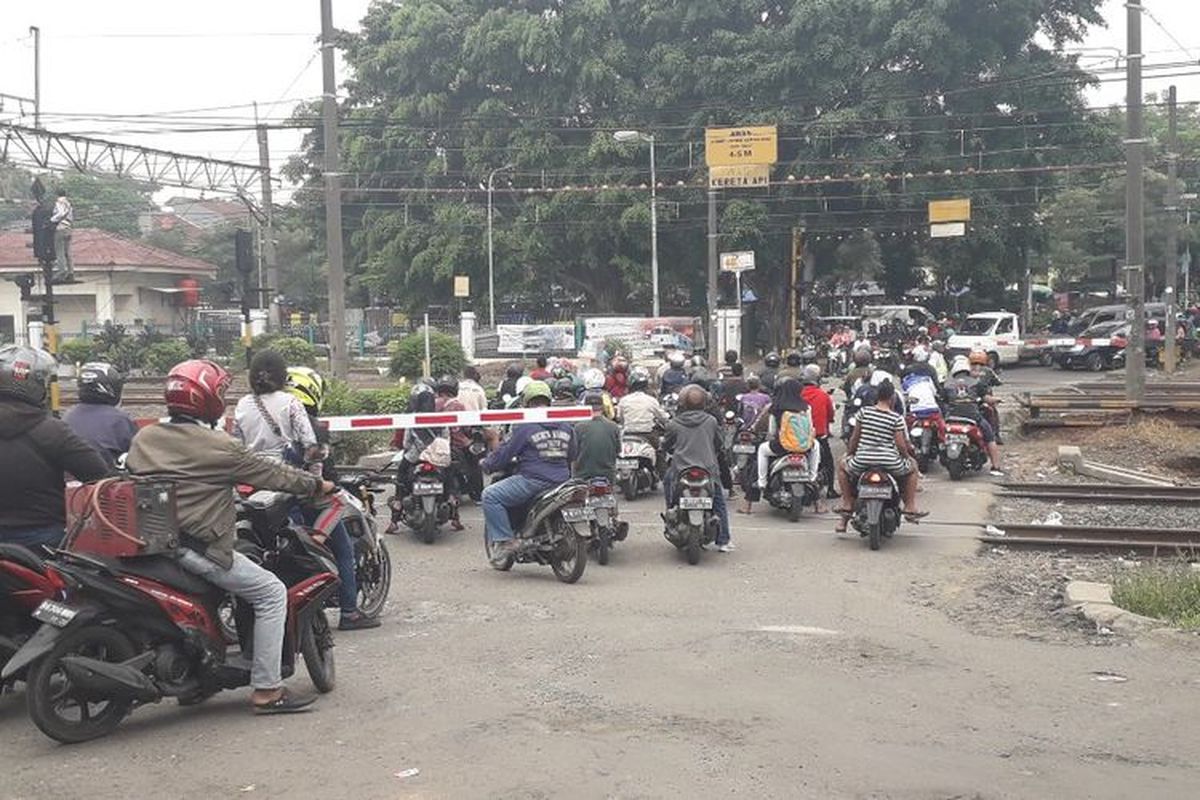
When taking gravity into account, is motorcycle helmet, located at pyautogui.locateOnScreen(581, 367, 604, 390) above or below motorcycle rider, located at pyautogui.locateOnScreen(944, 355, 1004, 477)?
above

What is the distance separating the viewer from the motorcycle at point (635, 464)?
14.2 meters

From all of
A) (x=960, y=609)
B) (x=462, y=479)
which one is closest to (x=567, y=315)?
(x=462, y=479)

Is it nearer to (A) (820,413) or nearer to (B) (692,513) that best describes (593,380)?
(A) (820,413)

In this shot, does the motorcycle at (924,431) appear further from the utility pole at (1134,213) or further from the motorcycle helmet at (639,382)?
the utility pole at (1134,213)

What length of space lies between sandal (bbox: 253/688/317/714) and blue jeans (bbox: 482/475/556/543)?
373 cm

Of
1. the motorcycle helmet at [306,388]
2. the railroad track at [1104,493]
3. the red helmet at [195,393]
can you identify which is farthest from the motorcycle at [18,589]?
the railroad track at [1104,493]

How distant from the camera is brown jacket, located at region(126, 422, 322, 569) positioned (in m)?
5.79

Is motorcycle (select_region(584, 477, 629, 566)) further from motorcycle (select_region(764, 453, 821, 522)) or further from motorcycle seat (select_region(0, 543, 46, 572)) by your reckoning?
motorcycle seat (select_region(0, 543, 46, 572))

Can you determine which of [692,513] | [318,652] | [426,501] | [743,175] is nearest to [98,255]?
[743,175]

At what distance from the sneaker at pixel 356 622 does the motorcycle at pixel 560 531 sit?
5.93 feet

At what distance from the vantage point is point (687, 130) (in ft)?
143

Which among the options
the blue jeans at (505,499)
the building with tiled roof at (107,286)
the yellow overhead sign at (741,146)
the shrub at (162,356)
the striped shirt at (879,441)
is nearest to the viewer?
the blue jeans at (505,499)

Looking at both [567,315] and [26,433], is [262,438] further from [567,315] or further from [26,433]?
[567,315]

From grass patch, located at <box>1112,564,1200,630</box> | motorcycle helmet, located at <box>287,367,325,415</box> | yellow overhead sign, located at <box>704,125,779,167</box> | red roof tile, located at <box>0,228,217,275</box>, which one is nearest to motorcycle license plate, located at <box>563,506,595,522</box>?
motorcycle helmet, located at <box>287,367,325,415</box>
